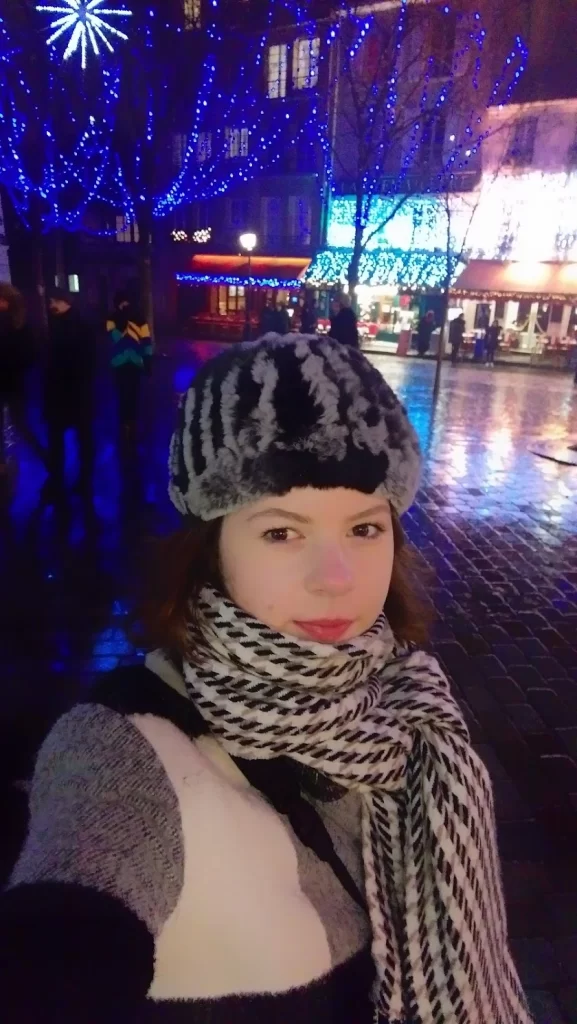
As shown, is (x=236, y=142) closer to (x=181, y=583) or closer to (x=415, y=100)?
(x=415, y=100)

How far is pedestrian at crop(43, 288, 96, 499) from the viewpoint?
6.66 meters

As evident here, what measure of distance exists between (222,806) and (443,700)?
0.60 meters

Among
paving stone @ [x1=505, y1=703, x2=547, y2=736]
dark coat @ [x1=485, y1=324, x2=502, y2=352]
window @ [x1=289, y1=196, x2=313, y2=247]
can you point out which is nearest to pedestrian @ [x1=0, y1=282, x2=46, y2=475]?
paving stone @ [x1=505, y1=703, x2=547, y2=736]

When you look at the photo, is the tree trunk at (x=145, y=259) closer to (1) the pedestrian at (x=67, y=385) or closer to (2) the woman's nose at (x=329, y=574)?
(1) the pedestrian at (x=67, y=385)

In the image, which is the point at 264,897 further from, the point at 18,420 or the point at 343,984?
the point at 18,420

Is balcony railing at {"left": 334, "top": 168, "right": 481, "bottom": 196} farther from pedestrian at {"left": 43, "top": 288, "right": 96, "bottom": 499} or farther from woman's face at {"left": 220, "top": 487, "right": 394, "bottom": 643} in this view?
woman's face at {"left": 220, "top": 487, "right": 394, "bottom": 643}

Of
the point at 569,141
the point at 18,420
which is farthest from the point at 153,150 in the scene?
the point at 569,141

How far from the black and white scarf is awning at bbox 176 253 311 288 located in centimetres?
2778

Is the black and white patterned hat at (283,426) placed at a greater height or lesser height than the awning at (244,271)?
lesser

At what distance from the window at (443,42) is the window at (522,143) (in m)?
3.17

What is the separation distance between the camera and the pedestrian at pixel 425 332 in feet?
79.4

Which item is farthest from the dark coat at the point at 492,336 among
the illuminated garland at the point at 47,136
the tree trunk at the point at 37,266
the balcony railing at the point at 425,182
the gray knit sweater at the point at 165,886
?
the gray knit sweater at the point at 165,886

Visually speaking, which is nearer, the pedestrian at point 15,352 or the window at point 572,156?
the pedestrian at point 15,352

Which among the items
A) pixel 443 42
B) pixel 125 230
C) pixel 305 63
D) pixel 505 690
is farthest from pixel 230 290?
pixel 505 690
